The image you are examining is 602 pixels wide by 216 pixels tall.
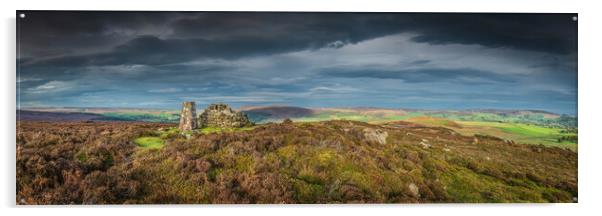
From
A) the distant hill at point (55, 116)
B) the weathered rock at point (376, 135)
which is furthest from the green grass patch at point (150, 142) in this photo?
the weathered rock at point (376, 135)

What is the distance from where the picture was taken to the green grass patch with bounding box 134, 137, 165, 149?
8344mm

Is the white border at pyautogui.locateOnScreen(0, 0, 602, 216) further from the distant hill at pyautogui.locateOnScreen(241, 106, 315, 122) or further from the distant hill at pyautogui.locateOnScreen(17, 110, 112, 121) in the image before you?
the distant hill at pyautogui.locateOnScreen(241, 106, 315, 122)

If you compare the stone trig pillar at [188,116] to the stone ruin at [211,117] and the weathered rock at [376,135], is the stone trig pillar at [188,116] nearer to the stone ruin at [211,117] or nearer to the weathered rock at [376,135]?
the stone ruin at [211,117]

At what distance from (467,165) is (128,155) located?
7.20 metres

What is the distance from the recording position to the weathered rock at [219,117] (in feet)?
27.9

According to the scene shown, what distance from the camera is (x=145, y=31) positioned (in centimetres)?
827

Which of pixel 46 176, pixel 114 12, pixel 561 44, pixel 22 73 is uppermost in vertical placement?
pixel 114 12

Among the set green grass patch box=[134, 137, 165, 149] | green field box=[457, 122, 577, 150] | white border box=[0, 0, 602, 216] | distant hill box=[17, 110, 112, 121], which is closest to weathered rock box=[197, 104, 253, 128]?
green grass patch box=[134, 137, 165, 149]

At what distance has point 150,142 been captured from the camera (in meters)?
8.45

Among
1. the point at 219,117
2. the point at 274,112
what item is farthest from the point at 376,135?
the point at 219,117

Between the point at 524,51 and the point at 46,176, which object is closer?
the point at 46,176

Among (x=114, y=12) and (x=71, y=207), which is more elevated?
(x=114, y=12)

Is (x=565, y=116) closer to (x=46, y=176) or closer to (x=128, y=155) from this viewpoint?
(x=128, y=155)
